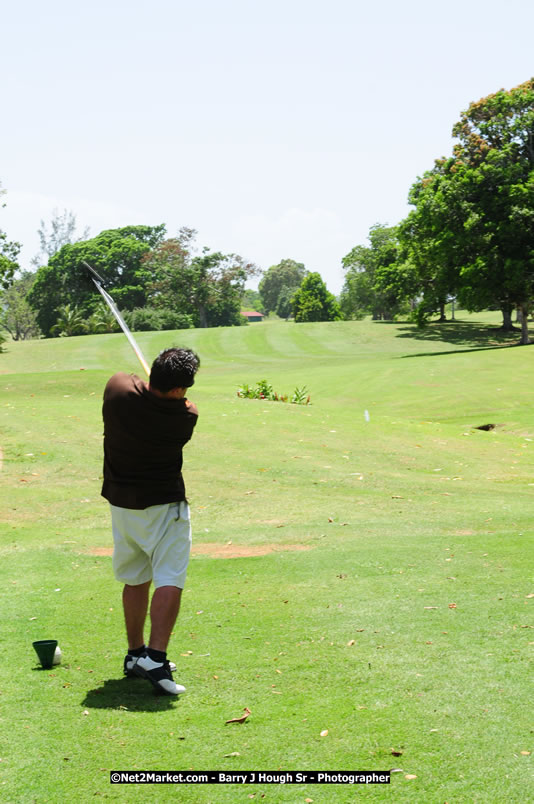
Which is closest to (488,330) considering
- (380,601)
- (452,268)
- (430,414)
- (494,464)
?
(452,268)

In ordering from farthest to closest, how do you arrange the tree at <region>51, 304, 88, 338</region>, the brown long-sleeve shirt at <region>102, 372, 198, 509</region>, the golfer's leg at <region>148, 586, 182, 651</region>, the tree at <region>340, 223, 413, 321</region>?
the tree at <region>340, 223, 413, 321</region> → the tree at <region>51, 304, 88, 338</region> → the brown long-sleeve shirt at <region>102, 372, 198, 509</region> → the golfer's leg at <region>148, 586, 182, 651</region>

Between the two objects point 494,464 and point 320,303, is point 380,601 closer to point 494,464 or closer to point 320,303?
point 494,464

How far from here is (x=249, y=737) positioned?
181 inches

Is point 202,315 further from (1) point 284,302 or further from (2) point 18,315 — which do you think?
(1) point 284,302

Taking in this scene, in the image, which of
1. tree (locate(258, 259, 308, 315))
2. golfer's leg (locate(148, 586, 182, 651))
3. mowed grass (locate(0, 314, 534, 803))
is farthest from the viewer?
tree (locate(258, 259, 308, 315))

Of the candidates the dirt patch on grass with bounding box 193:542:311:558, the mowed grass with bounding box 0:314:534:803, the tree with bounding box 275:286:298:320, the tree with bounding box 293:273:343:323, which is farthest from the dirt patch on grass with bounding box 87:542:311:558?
the tree with bounding box 275:286:298:320

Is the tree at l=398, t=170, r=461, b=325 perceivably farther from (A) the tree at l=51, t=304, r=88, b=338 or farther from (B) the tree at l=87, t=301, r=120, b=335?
(A) the tree at l=51, t=304, r=88, b=338

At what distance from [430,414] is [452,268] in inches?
1062

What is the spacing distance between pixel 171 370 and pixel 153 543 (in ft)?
3.94

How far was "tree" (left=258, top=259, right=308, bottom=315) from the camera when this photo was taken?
172 metres

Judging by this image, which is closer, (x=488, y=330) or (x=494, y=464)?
(x=494, y=464)

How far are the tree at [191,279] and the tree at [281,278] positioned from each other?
239ft

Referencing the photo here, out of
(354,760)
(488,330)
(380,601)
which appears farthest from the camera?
(488,330)
